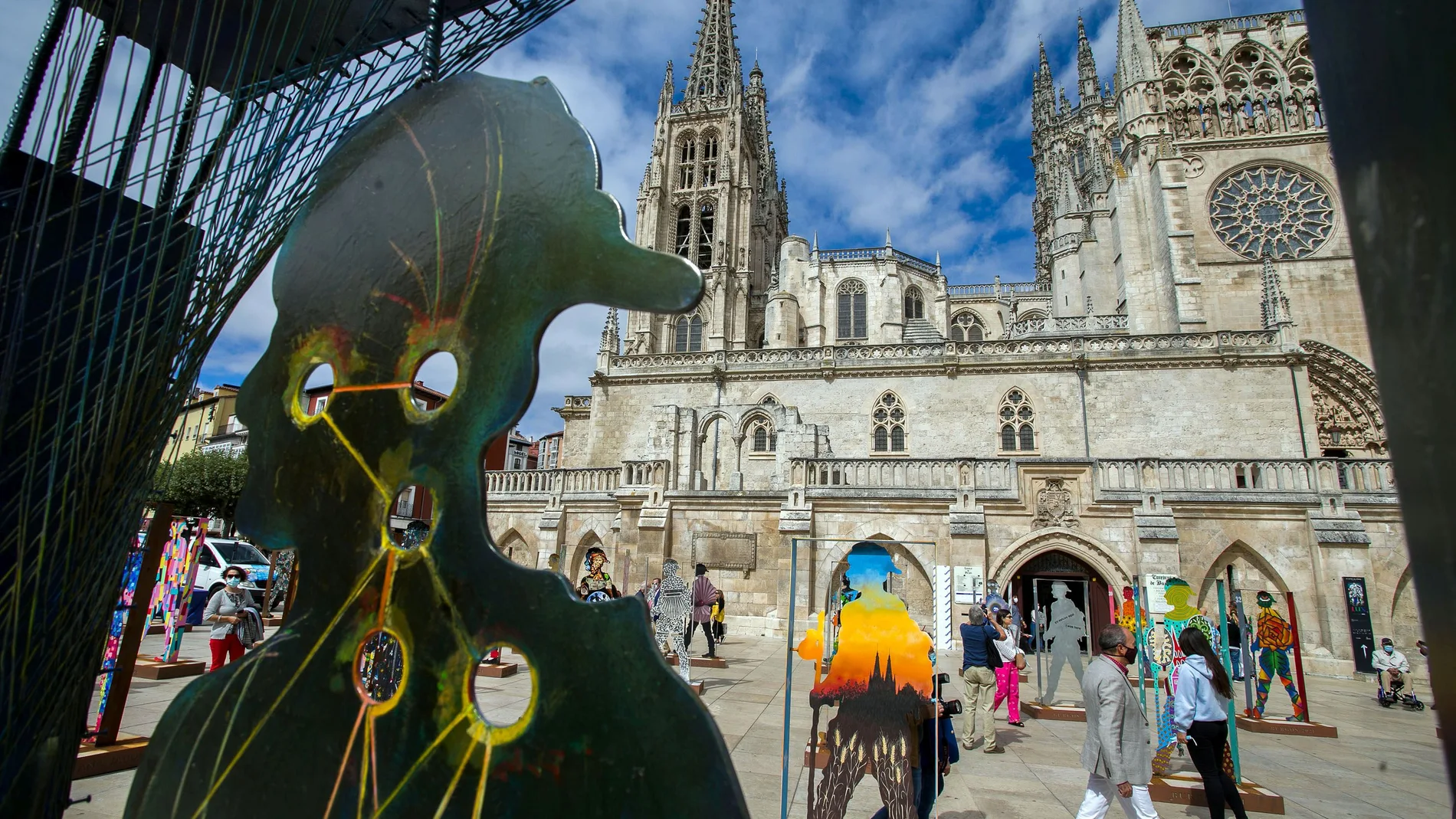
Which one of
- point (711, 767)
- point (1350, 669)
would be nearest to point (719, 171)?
point (1350, 669)

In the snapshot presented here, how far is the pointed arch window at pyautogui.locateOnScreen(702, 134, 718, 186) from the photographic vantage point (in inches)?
1635

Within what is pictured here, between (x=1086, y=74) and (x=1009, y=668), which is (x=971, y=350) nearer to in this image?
(x=1009, y=668)

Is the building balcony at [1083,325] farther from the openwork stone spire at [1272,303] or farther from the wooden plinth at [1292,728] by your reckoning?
the wooden plinth at [1292,728]

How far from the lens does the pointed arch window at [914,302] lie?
126 ft

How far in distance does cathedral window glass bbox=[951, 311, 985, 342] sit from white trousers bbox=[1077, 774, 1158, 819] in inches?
1536

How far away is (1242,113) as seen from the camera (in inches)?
1129

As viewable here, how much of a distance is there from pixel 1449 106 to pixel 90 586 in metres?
3.82

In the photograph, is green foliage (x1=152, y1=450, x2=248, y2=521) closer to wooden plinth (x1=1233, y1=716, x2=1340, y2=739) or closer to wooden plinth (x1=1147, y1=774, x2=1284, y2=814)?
wooden plinth (x1=1147, y1=774, x2=1284, y2=814)

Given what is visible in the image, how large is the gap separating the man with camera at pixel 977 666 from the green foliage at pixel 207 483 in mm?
28933

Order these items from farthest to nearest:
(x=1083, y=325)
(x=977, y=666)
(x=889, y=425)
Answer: (x=1083, y=325) → (x=889, y=425) → (x=977, y=666)

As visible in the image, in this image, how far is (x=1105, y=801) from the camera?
4379 mm

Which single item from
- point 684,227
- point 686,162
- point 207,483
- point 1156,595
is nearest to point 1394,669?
point 1156,595

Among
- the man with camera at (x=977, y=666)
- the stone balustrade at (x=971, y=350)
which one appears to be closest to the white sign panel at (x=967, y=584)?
the man with camera at (x=977, y=666)

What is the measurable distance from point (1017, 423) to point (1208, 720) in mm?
18342
